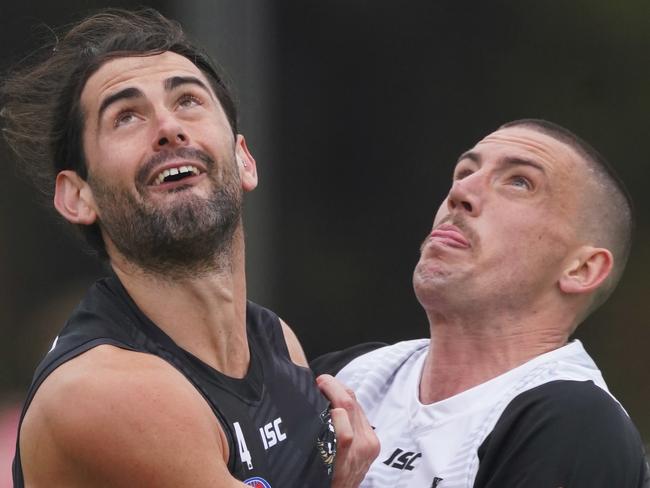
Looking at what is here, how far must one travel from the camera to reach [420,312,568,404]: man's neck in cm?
441

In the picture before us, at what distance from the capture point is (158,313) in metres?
3.83

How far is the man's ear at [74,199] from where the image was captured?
156 inches

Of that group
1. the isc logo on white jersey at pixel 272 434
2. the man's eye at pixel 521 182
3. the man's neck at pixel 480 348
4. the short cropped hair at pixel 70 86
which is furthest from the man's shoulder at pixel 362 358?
the short cropped hair at pixel 70 86

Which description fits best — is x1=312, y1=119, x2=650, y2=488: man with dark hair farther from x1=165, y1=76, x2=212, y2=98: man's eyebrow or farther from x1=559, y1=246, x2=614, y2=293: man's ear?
x1=165, y1=76, x2=212, y2=98: man's eyebrow

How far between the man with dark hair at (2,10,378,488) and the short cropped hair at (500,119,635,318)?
42.7 inches

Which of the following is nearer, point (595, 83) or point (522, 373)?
point (522, 373)

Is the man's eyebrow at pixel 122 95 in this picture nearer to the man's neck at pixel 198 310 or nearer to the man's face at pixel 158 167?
the man's face at pixel 158 167

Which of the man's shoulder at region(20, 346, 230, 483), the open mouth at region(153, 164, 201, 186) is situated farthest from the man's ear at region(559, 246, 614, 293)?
the man's shoulder at region(20, 346, 230, 483)

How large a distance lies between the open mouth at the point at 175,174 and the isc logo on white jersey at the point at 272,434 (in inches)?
28.9

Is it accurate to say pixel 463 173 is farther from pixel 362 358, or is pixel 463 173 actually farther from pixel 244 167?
pixel 244 167

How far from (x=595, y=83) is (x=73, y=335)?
3.65 meters

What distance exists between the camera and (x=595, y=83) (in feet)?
21.5

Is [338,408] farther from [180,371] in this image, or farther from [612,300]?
[612,300]

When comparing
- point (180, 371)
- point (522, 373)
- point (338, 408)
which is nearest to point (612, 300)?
point (522, 373)
